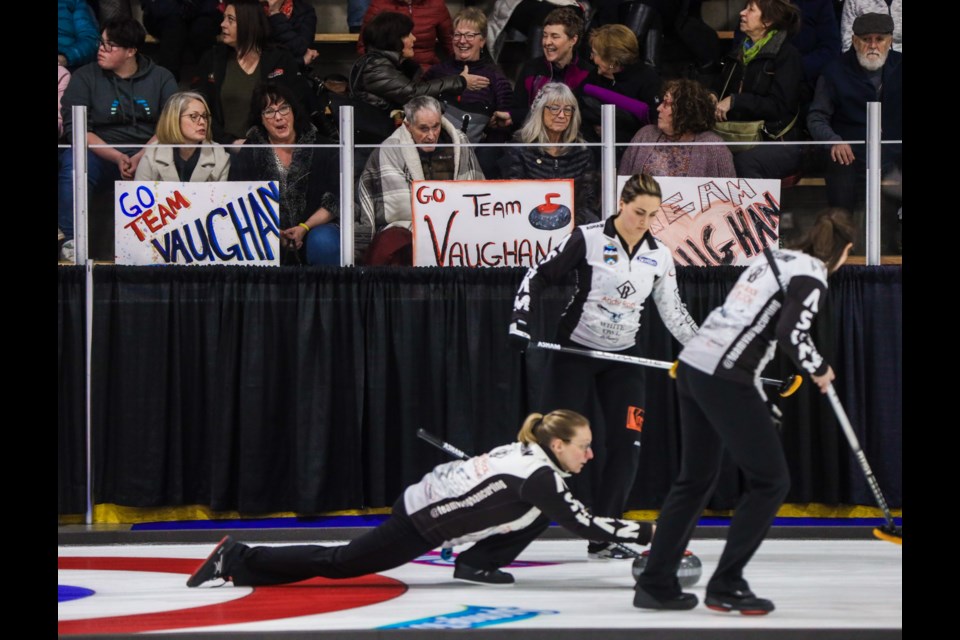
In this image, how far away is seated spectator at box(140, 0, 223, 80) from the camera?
24.2 ft

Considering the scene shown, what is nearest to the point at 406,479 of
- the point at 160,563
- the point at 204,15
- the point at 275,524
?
the point at 275,524

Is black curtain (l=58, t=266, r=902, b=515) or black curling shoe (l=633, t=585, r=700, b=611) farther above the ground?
black curtain (l=58, t=266, r=902, b=515)

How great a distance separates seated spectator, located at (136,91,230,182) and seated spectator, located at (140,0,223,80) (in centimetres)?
121

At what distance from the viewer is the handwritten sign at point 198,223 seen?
20.4ft

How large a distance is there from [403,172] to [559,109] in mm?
816

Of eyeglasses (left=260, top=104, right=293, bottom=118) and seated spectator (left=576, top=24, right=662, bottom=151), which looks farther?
seated spectator (left=576, top=24, right=662, bottom=151)

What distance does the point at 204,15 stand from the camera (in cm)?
742

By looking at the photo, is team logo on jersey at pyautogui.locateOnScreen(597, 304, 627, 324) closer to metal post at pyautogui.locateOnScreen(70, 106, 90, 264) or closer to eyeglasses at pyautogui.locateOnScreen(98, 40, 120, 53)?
metal post at pyautogui.locateOnScreen(70, 106, 90, 264)

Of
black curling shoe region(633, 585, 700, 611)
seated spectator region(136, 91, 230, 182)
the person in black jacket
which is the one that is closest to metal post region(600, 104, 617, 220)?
seated spectator region(136, 91, 230, 182)

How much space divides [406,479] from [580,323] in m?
1.58

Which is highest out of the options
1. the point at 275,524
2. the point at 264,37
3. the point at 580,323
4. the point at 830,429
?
the point at 264,37

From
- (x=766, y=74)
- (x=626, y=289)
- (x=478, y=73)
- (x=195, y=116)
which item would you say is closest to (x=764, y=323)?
(x=626, y=289)
